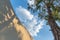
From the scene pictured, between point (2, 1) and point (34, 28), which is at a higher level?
point (2, 1)

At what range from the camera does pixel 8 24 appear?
7348 millimetres

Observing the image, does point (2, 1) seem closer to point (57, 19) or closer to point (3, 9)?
point (3, 9)

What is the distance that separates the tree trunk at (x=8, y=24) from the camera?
23.4 feet

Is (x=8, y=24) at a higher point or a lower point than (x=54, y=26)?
higher

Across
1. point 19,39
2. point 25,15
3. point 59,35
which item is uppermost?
point 25,15

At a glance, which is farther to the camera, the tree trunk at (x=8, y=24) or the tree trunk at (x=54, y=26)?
the tree trunk at (x=8, y=24)

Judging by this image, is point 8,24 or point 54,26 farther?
point 8,24

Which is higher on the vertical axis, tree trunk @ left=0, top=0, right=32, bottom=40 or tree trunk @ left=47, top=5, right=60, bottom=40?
tree trunk @ left=0, top=0, right=32, bottom=40

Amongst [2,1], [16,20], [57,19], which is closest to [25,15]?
[16,20]

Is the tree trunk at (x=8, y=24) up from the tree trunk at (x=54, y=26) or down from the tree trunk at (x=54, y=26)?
up

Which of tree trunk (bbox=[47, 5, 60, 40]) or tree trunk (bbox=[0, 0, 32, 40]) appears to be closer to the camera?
tree trunk (bbox=[47, 5, 60, 40])

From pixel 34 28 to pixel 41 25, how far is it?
1.08 ft

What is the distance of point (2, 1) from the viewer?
7.19 metres

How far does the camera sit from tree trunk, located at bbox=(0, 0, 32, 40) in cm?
714
